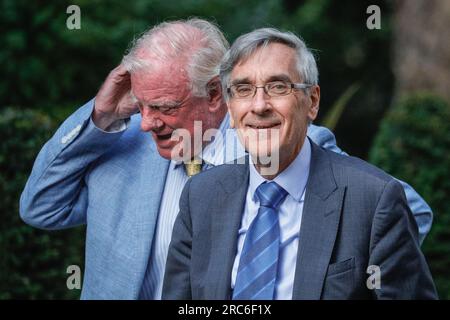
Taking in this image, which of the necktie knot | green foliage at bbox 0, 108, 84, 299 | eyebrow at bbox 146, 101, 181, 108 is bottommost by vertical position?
green foliage at bbox 0, 108, 84, 299

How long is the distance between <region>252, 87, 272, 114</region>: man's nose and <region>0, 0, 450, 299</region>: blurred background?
2.30 meters

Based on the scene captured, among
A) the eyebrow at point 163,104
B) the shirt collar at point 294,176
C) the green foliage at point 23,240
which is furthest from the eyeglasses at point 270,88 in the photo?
the green foliage at point 23,240

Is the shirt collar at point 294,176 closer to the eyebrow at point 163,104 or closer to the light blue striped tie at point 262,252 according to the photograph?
the light blue striped tie at point 262,252

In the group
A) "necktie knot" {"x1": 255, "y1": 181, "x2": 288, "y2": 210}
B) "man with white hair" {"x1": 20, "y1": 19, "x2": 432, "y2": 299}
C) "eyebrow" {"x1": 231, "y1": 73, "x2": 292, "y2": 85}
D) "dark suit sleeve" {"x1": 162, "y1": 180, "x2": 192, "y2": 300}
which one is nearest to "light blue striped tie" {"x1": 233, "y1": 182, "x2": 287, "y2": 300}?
"necktie knot" {"x1": 255, "y1": 181, "x2": 288, "y2": 210}

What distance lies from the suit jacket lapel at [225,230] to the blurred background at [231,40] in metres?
2.08

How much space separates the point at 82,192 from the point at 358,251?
144 cm

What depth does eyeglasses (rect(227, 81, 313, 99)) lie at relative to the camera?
290 cm

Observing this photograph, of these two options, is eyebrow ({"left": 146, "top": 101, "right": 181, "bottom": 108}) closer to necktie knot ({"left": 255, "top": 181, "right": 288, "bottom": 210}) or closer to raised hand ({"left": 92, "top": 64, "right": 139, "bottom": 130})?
raised hand ({"left": 92, "top": 64, "right": 139, "bottom": 130})

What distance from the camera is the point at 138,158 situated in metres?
3.71

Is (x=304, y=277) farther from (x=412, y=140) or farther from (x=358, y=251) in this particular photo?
(x=412, y=140)

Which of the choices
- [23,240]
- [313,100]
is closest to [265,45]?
[313,100]

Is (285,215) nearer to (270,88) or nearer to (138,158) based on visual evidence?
(270,88)

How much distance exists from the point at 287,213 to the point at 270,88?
42 centimetres
